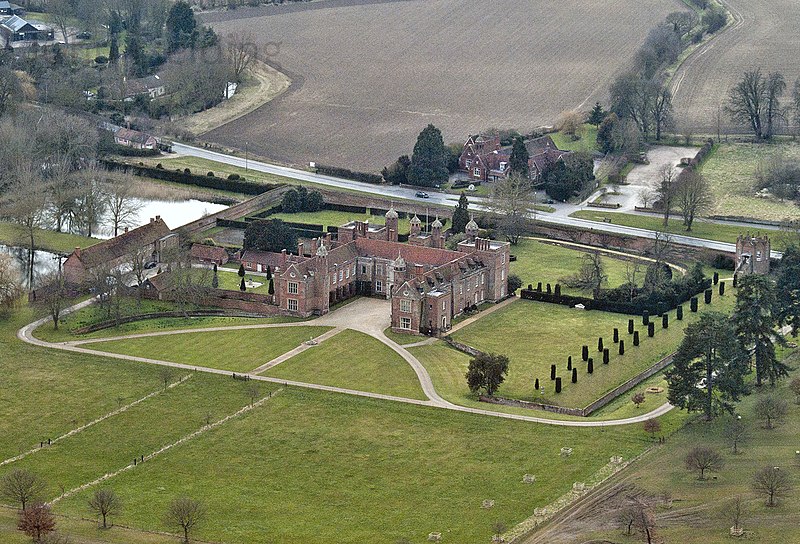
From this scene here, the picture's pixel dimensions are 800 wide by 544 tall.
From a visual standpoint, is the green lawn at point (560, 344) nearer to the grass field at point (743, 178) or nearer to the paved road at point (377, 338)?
the paved road at point (377, 338)

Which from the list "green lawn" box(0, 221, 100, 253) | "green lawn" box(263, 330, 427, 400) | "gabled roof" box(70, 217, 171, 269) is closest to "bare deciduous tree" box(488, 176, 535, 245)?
"green lawn" box(263, 330, 427, 400)

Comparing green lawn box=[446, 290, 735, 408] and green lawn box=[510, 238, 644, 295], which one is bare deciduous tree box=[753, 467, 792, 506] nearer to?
green lawn box=[446, 290, 735, 408]

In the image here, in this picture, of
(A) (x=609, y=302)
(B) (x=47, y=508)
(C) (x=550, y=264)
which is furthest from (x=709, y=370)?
(B) (x=47, y=508)

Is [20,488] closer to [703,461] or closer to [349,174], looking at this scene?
[703,461]

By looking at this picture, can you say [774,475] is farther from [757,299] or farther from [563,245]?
[563,245]

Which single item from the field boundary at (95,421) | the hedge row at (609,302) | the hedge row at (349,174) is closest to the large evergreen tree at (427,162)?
the hedge row at (349,174)

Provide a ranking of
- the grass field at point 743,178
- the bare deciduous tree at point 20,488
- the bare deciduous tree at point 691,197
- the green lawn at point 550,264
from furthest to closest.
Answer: the grass field at point 743,178 < the bare deciduous tree at point 691,197 < the green lawn at point 550,264 < the bare deciduous tree at point 20,488

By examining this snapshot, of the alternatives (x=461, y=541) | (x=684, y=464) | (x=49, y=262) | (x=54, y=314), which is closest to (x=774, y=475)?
(x=684, y=464)
